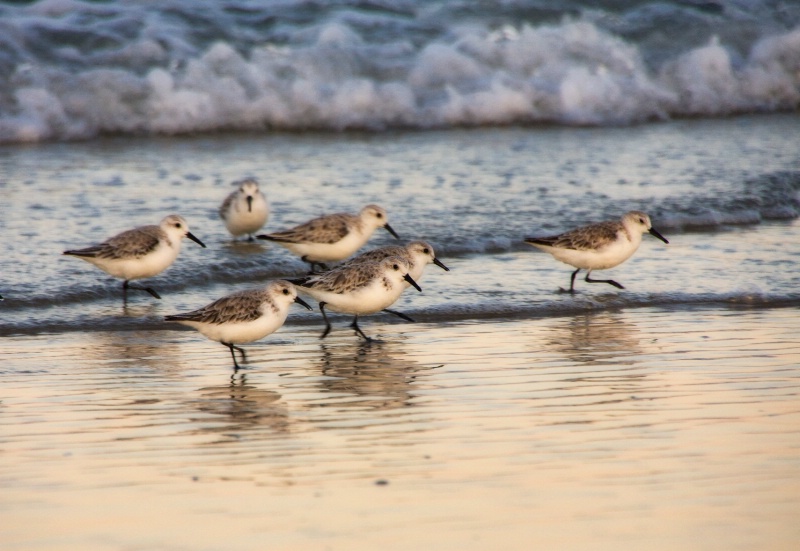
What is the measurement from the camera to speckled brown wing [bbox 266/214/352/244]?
990 cm

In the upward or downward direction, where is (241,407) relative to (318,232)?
downward

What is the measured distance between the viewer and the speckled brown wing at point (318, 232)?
32.5 ft

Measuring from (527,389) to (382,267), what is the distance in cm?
180

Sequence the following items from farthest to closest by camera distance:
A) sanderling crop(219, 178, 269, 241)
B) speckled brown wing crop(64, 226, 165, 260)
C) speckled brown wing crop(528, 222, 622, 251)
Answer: sanderling crop(219, 178, 269, 241) < speckled brown wing crop(528, 222, 622, 251) < speckled brown wing crop(64, 226, 165, 260)

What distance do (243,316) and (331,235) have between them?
9.60 ft

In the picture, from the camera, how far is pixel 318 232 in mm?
9914

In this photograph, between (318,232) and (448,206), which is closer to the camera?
(318,232)

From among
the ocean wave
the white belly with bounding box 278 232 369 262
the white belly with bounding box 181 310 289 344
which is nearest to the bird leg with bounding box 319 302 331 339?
the white belly with bounding box 181 310 289 344

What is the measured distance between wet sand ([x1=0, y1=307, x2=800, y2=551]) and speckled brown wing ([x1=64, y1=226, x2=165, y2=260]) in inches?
40.5

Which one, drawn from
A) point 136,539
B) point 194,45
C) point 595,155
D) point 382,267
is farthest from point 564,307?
point 194,45

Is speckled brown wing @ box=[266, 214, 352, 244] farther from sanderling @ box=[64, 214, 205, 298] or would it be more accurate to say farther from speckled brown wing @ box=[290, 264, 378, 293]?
speckled brown wing @ box=[290, 264, 378, 293]

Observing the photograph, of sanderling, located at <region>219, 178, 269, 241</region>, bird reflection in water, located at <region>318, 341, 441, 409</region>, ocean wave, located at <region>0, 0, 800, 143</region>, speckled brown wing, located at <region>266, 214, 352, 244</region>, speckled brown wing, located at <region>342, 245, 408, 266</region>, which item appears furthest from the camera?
ocean wave, located at <region>0, 0, 800, 143</region>

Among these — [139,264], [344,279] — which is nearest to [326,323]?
[344,279]

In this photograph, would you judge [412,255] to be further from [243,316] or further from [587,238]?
[243,316]
